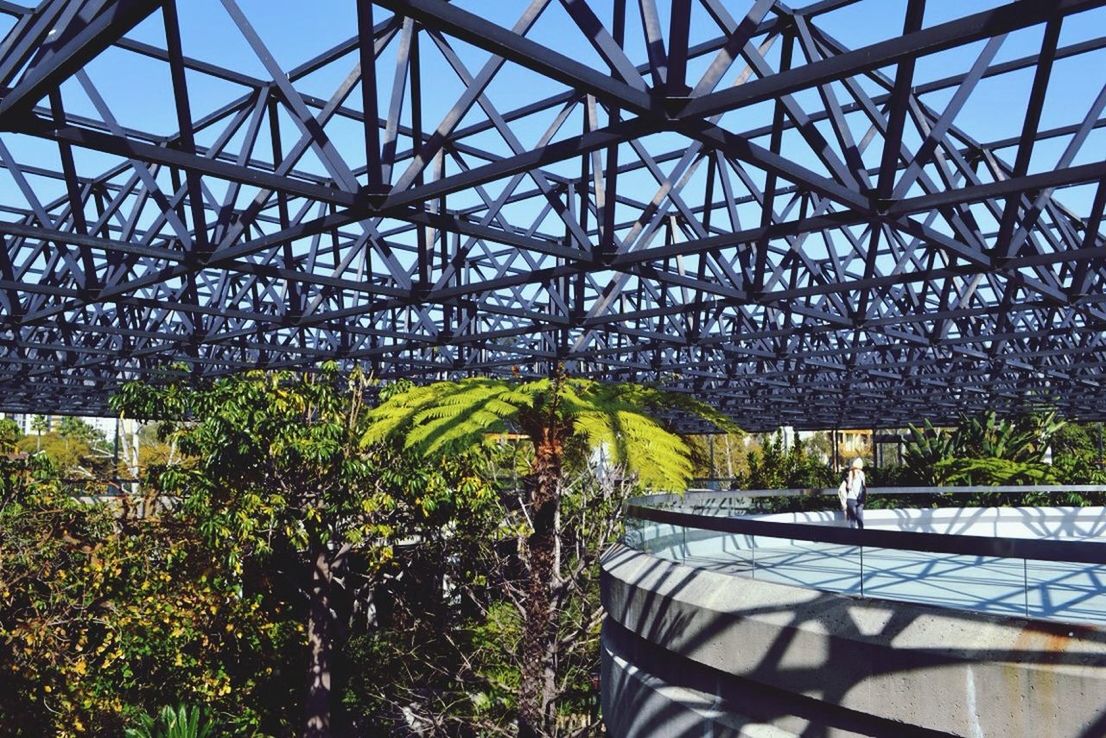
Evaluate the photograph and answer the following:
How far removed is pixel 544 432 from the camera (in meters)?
13.4

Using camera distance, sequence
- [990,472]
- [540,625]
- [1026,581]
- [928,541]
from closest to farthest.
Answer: [1026,581] < [928,541] < [540,625] < [990,472]

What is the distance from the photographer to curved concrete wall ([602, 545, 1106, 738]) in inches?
218

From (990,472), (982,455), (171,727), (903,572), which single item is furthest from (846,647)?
(982,455)

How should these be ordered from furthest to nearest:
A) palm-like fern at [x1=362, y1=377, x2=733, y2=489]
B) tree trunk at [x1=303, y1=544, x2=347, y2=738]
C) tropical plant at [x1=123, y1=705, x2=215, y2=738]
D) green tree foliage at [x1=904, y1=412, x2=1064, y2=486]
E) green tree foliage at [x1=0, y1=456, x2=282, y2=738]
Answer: green tree foliage at [x1=904, y1=412, x2=1064, y2=486] < tree trunk at [x1=303, y1=544, x2=347, y2=738] < green tree foliage at [x1=0, y1=456, x2=282, y2=738] < tropical plant at [x1=123, y1=705, x2=215, y2=738] < palm-like fern at [x1=362, y1=377, x2=733, y2=489]

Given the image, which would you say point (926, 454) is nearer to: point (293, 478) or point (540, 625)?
point (540, 625)

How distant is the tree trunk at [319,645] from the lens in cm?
1875

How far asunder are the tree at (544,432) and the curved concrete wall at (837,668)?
4.11 m

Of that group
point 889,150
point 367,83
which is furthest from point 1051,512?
point 367,83

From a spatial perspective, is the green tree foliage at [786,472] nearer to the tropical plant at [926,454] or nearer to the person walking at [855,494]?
the tropical plant at [926,454]

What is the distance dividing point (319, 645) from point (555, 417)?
8773mm

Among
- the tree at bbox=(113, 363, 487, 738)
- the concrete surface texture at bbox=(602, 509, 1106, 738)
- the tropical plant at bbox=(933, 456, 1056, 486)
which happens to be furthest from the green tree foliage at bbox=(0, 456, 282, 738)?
the tropical plant at bbox=(933, 456, 1056, 486)

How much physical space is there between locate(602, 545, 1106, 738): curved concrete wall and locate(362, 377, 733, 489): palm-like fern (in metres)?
3.94

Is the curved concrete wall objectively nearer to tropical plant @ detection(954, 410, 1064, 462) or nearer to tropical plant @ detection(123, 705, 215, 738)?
tropical plant @ detection(123, 705, 215, 738)

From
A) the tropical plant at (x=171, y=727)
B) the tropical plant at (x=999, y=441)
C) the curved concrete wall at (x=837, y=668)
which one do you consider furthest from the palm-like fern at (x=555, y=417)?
the tropical plant at (x=999, y=441)
